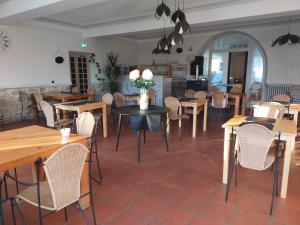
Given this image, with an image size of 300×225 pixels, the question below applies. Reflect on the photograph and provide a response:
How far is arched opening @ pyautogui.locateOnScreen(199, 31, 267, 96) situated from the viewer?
812 cm

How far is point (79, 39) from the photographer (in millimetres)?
7645

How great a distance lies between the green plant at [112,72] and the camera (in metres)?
8.66

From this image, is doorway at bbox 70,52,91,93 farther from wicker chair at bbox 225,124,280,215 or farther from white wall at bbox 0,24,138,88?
wicker chair at bbox 225,124,280,215

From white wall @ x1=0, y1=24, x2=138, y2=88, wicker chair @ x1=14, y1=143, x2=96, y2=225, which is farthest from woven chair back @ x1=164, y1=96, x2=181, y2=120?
white wall @ x1=0, y1=24, x2=138, y2=88

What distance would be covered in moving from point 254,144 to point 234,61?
8.59 m

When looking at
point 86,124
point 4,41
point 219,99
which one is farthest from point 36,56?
point 219,99

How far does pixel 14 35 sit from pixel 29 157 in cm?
561

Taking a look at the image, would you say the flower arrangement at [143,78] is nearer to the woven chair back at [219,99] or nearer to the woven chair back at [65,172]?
the woven chair back at [65,172]

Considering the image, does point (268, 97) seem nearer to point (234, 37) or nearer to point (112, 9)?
point (234, 37)

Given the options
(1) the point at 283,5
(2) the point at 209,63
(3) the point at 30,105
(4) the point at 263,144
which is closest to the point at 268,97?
(2) the point at 209,63

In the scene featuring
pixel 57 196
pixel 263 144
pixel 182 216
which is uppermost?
pixel 263 144

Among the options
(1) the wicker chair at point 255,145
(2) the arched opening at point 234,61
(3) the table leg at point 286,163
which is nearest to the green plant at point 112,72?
(2) the arched opening at point 234,61

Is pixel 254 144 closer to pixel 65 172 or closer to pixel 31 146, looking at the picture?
pixel 65 172

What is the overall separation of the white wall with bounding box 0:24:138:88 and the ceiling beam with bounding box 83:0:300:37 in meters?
1.97
